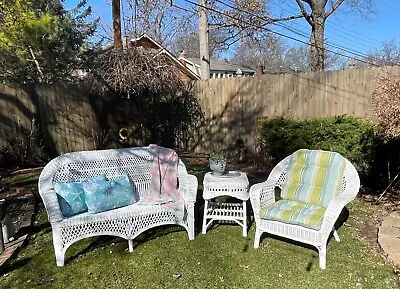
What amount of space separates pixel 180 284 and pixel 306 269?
104 cm

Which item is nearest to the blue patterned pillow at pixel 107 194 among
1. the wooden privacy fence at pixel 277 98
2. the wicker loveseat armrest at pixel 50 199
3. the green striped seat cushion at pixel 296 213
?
the wicker loveseat armrest at pixel 50 199

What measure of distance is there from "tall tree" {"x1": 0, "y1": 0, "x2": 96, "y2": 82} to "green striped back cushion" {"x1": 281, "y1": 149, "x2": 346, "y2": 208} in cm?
723

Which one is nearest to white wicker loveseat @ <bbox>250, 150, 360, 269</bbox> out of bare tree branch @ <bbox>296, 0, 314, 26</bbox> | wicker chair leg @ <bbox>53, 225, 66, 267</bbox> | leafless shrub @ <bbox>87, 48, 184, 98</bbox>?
wicker chair leg @ <bbox>53, 225, 66, 267</bbox>

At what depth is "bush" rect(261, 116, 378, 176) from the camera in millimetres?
4297

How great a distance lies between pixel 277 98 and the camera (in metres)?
6.24

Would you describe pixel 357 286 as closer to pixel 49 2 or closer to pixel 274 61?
pixel 49 2

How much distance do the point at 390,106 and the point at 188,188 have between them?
239 centimetres

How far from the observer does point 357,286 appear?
8.11 ft

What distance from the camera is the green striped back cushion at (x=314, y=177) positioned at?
10.2ft

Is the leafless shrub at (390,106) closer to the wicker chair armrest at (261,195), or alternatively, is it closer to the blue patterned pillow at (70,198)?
the wicker chair armrest at (261,195)

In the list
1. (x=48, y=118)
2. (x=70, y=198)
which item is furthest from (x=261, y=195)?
(x=48, y=118)

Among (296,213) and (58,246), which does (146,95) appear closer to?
(58,246)

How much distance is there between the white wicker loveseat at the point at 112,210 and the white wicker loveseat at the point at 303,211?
0.65 m

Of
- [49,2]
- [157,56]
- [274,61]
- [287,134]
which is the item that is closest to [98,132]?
[157,56]
